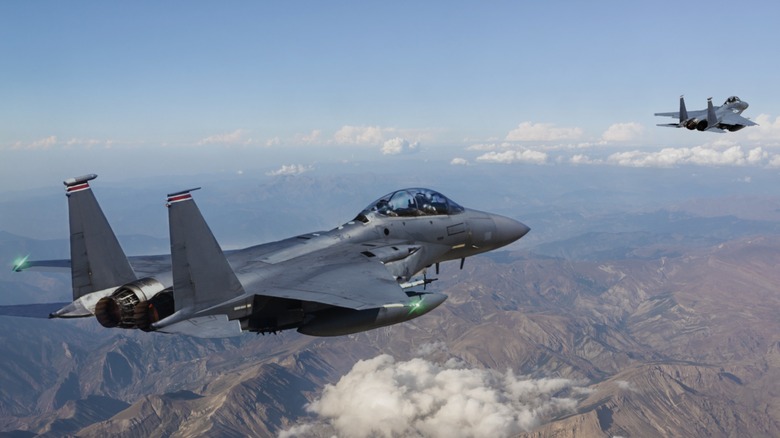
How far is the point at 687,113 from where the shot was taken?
37062 mm

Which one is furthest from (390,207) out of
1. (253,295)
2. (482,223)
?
(253,295)

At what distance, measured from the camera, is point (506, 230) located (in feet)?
80.8

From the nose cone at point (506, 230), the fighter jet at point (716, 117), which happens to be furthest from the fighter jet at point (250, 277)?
the fighter jet at point (716, 117)

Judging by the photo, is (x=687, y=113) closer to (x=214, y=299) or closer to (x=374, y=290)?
(x=374, y=290)

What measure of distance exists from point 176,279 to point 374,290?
5.75 metres

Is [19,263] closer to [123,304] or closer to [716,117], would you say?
[123,304]

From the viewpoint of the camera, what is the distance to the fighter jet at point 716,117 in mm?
33375

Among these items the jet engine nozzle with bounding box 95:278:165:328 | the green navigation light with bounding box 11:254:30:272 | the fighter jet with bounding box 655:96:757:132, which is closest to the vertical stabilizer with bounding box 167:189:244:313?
the jet engine nozzle with bounding box 95:278:165:328

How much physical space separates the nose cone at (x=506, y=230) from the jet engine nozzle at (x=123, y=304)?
50.9 feet

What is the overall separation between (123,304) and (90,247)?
228cm

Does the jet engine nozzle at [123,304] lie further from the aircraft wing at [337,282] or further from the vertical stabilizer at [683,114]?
the vertical stabilizer at [683,114]

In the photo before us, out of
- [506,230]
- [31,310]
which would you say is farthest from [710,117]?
[31,310]

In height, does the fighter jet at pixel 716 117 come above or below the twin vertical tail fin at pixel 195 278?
above

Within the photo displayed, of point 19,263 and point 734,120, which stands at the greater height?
point 734,120
